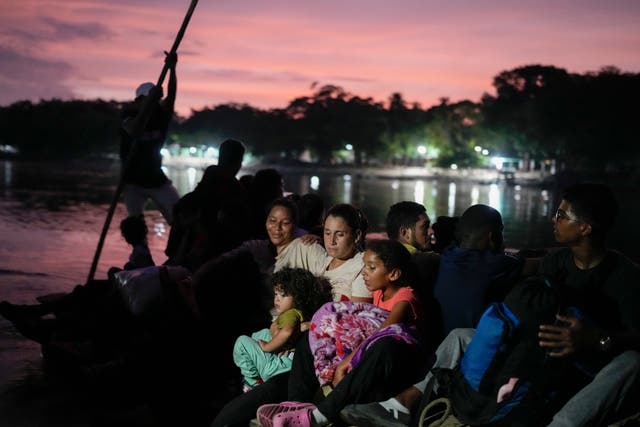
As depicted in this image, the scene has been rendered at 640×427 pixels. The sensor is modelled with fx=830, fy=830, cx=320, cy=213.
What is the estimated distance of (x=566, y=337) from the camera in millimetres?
3660

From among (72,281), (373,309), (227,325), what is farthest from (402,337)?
(72,281)

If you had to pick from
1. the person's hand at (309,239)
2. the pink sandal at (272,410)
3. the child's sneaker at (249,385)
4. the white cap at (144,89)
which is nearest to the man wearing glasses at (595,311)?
the pink sandal at (272,410)

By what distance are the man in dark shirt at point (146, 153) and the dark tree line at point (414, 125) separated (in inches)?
814

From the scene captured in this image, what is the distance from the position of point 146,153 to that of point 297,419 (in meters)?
4.36

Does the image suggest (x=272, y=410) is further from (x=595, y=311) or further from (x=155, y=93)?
(x=155, y=93)

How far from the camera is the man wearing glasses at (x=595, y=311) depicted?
372cm

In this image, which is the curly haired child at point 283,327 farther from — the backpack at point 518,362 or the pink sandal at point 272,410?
the backpack at point 518,362

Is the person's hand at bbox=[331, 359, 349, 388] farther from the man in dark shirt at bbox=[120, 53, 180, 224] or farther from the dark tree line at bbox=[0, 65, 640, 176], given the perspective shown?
the dark tree line at bbox=[0, 65, 640, 176]

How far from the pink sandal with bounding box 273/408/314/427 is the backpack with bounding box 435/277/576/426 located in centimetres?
98

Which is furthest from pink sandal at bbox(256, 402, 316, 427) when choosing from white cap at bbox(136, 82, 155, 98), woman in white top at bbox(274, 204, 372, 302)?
white cap at bbox(136, 82, 155, 98)

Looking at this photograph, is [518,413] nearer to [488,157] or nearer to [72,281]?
[72,281]

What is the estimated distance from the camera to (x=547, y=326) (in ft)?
12.0

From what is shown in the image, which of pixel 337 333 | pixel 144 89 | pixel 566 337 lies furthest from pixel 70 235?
pixel 566 337

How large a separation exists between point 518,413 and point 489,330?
397 millimetres
